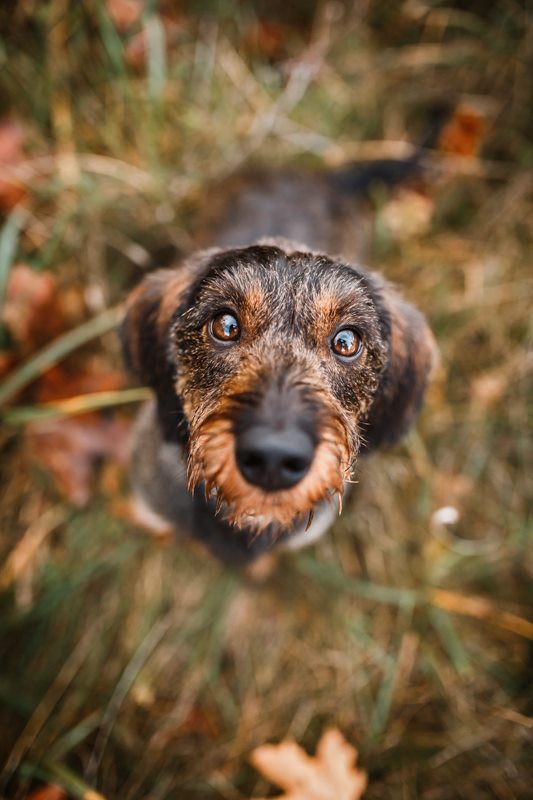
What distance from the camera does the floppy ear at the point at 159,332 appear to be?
2242mm

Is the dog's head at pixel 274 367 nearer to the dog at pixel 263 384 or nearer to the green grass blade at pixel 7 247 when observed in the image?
the dog at pixel 263 384

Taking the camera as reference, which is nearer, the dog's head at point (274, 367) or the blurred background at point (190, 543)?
the dog's head at point (274, 367)

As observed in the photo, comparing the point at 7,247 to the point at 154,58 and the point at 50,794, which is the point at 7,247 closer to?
the point at 154,58

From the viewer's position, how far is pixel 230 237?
3.16m

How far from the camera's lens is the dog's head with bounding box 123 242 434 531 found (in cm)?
158

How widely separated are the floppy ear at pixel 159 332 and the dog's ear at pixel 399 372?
2.50 feet

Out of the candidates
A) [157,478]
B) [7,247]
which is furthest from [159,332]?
[7,247]

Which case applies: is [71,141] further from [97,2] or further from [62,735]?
[62,735]

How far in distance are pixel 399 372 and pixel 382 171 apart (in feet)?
7.16

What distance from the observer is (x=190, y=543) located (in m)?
3.24

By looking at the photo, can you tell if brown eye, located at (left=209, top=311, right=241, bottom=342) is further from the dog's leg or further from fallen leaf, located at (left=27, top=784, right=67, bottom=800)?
fallen leaf, located at (left=27, top=784, right=67, bottom=800)

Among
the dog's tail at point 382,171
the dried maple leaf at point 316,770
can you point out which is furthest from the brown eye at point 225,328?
the dog's tail at point 382,171

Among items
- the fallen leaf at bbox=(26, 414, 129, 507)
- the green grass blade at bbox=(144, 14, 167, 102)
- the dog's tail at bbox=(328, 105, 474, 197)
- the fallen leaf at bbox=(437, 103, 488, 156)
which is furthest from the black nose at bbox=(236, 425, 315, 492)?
the fallen leaf at bbox=(437, 103, 488, 156)

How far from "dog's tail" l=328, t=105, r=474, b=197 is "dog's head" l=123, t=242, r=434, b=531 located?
1738mm
